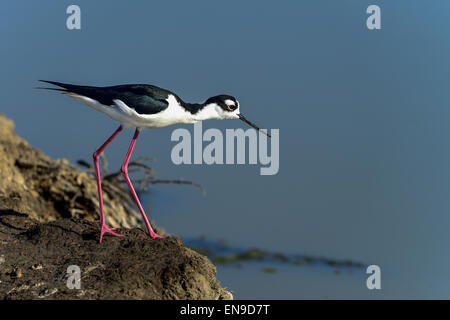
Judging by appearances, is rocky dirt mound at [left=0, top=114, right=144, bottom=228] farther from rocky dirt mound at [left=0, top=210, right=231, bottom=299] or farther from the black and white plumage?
the black and white plumage

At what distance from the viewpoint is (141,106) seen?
558 centimetres

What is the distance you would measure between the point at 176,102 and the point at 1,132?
19.6ft

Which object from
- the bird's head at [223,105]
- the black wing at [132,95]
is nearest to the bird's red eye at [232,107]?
the bird's head at [223,105]

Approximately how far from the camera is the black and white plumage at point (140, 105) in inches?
221

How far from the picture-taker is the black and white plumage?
5605 millimetres

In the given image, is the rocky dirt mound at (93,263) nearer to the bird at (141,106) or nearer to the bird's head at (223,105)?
the bird at (141,106)

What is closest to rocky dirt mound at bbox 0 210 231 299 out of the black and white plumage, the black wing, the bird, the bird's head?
the bird

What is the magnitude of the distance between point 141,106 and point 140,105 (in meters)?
0.02

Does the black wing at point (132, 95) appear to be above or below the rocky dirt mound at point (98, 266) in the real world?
above

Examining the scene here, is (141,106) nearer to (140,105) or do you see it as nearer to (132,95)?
(140,105)

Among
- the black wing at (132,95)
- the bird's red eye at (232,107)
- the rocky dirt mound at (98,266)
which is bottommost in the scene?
the rocky dirt mound at (98,266)

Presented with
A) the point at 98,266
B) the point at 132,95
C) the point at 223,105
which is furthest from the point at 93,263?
the point at 223,105
